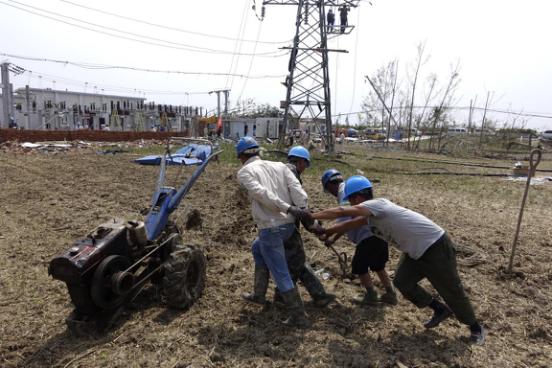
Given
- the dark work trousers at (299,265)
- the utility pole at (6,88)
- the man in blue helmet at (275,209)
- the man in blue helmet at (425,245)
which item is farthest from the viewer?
the utility pole at (6,88)

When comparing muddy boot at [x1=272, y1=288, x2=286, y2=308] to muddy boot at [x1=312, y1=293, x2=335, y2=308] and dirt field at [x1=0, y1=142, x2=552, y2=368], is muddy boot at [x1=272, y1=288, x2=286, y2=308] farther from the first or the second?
muddy boot at [x1=312, y1=293, x2=335, y2=308]

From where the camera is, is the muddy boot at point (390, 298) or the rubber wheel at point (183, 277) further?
the muddy boot at point (390, 298)

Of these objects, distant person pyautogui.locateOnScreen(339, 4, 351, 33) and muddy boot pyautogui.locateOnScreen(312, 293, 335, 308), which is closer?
muddy boot pyautogui.locateOnScreen(312, 293, 335, 308)

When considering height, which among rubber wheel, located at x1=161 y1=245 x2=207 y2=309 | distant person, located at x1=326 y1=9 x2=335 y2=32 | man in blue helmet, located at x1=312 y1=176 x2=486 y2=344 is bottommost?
rubber wheel, located at x1=161 y1=245 x2=207 y2=309

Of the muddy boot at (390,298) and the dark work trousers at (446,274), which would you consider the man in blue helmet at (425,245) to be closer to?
the dark work trousers at (446,274)

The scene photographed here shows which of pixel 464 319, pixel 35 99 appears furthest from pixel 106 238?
pixel 35 99

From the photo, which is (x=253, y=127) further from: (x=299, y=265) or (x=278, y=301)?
(x=299, y=265)

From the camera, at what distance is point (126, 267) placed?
11.9 feet

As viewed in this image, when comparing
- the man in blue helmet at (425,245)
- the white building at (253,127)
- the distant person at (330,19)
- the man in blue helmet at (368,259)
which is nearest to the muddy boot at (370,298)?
the man in blue helmet at (368,259)

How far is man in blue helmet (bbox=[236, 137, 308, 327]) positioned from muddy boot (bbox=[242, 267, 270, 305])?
0.66 ft

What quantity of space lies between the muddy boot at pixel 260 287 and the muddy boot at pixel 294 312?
1.43ft

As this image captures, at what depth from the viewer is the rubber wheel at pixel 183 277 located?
3.77 m

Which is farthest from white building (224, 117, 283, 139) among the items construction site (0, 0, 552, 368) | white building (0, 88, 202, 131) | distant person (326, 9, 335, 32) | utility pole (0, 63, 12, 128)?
construction site (0, 0, 552, 368)

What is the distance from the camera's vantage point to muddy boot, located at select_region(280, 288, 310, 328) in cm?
367
